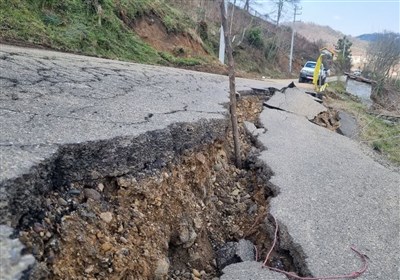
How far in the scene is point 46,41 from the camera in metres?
8.77

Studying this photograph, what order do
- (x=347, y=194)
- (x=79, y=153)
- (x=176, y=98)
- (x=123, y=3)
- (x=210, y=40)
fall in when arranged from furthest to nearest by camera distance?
(x=210, y=40) → (x=123, y=3) → (x=176, y=98) → (x=347, y=194) → (x=79, y=153)

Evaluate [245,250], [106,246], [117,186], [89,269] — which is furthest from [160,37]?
[89,269]

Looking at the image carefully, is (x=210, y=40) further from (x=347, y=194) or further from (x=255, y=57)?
(x=347, y=194)

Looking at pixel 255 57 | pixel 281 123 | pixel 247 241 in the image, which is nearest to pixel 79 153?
pixel 247 241

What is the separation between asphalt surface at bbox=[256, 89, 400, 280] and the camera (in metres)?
3.11

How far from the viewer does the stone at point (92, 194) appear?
8.23 feet

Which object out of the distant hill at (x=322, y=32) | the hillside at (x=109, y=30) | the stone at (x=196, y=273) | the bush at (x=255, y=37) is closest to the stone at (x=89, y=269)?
the stone at (x=196, y=273)

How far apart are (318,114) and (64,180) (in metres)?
7.66

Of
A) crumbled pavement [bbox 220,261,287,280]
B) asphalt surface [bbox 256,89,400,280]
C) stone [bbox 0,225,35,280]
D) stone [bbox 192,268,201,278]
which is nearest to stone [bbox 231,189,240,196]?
asphalt surface [bbox 256,89,400,280]

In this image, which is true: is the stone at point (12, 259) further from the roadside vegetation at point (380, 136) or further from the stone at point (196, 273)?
the roadside vegetation at point (380, 136)

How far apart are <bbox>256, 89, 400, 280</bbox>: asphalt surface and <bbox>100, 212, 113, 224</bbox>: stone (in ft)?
5.11

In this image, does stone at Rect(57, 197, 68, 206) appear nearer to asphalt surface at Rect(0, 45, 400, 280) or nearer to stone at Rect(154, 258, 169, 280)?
asphalt surface at Rect(0, 45, 400, 280)

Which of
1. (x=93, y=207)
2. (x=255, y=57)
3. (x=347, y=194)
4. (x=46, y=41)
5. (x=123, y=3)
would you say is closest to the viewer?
(x=93, y=207)

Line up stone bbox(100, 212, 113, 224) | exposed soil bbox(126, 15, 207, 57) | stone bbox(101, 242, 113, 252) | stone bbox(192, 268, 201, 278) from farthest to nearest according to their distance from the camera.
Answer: exposed soil bbox(126, 15, 207, 57) → stone bbox(192, 268, 201, 278) → stone bbox(100, 212, 113, 224) → stone bbox(101, 242, 113, 252)
